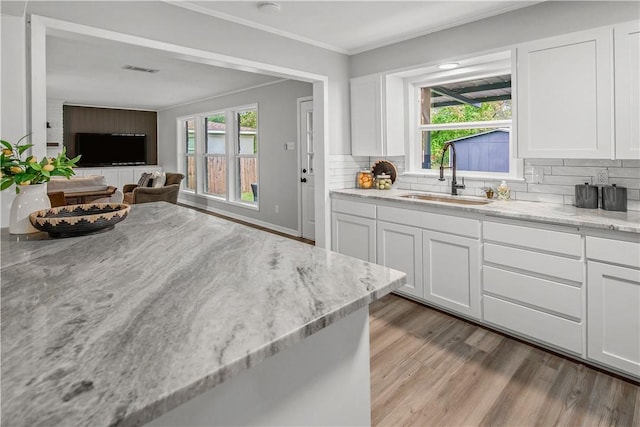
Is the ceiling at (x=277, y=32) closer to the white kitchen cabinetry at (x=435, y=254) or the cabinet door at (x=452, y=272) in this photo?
the white kitchen cabinetry at (x=435, y=254)

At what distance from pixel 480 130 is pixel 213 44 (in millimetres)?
2482

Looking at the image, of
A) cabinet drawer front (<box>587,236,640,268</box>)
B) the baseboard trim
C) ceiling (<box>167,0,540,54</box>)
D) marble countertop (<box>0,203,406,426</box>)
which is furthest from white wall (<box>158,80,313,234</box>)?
marble countertop (<box>0,203,406,426</box>)

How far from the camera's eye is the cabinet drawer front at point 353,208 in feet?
11.5

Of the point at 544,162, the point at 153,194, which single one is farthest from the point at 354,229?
the point at 153,194

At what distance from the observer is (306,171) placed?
18.2ft

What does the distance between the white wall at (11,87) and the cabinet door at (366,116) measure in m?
2.83

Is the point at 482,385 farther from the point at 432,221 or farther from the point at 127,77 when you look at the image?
the point at 127,77

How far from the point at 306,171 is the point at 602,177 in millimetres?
3629

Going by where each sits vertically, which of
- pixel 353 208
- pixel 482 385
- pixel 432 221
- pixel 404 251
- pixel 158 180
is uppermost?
pixel 158 180

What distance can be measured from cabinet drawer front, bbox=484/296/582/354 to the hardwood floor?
9 cm

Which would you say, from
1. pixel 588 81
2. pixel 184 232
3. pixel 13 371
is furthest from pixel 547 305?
pixel 13 371

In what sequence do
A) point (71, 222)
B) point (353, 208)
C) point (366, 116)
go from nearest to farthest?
point (71, 222), point (353, 208), point (366, 116)

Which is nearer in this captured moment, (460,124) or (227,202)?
(460,124)

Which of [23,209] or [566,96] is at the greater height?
[566,96]
